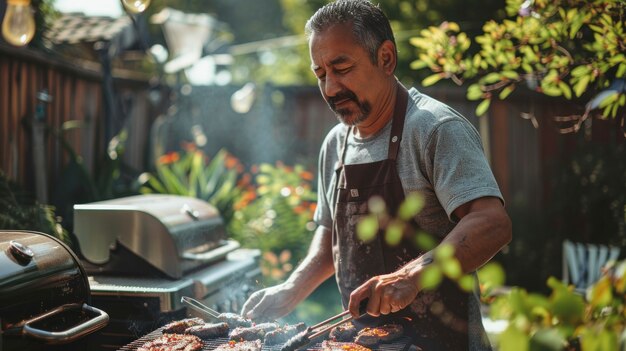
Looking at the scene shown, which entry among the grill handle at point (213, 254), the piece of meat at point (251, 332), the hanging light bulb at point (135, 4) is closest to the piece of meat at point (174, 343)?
the piece of meat at point (251, 332)

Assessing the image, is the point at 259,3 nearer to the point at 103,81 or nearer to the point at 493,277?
the point at 103,81

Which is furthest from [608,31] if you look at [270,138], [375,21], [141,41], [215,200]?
[270,138]

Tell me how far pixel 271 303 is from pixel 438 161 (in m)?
1.06

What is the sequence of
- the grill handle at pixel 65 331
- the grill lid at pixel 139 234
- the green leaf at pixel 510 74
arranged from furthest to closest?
the grill lid at pixel 139 234 → the green leaf at pixel 510 74 → the grill handle at pixel 65 331

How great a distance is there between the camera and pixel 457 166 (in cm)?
224

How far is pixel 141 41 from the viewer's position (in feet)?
26.0

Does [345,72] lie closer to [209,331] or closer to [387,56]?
[387,56]

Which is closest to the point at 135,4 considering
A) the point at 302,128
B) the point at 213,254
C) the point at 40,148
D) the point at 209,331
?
the point at 213,254

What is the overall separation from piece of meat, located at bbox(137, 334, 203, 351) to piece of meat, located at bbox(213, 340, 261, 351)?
96mm

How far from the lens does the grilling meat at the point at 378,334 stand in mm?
2221

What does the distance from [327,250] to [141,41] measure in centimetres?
589

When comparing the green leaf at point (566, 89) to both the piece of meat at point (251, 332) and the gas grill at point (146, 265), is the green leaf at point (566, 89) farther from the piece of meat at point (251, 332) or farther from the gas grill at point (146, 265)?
the gas grill at point (146, 265)

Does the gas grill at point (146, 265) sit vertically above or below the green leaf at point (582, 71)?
below

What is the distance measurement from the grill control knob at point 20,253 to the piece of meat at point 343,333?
1.22 metres
